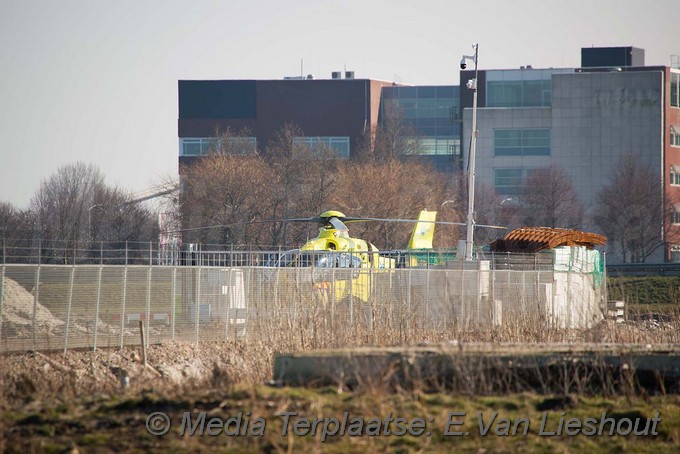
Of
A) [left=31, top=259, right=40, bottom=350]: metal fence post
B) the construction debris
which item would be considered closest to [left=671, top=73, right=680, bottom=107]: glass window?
the construction debris

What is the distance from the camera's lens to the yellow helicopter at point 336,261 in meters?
29.2

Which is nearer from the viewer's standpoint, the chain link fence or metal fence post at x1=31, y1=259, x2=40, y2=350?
the chain link fence

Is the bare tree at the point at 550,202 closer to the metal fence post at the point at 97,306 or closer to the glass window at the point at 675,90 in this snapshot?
the glass window at the point at 675,90

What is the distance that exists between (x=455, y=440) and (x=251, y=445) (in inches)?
93.6

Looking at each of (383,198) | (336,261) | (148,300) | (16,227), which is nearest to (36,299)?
(148,300)

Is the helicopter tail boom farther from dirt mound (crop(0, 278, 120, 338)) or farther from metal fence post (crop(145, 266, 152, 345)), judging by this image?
dirt mound (crop(0, 278, 120, 338))

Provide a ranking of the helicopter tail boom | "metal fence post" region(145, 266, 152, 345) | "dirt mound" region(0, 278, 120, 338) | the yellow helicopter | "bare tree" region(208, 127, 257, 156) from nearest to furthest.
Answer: "dirt mound" region(0, 278, 120, 338) < "metal fence post" region(145, 266, 152, 345) < the yellow helicopter < the helicopter tail boom < "bare tree" region(208, 127, 257, 156)

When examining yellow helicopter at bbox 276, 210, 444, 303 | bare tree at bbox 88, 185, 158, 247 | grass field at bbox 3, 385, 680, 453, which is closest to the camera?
grass field at bbox 3, 385, 680, 453

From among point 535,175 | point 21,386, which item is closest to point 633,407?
point 21,386

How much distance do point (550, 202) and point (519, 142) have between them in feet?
48.3

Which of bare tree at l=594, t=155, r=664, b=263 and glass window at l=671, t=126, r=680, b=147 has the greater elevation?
glass window at l=671, t=126, r=680, b=147

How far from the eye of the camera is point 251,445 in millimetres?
11484

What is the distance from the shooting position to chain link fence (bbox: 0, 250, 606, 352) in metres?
24.2

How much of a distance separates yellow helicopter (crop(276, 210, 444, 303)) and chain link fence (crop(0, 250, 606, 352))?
2.7 inches
